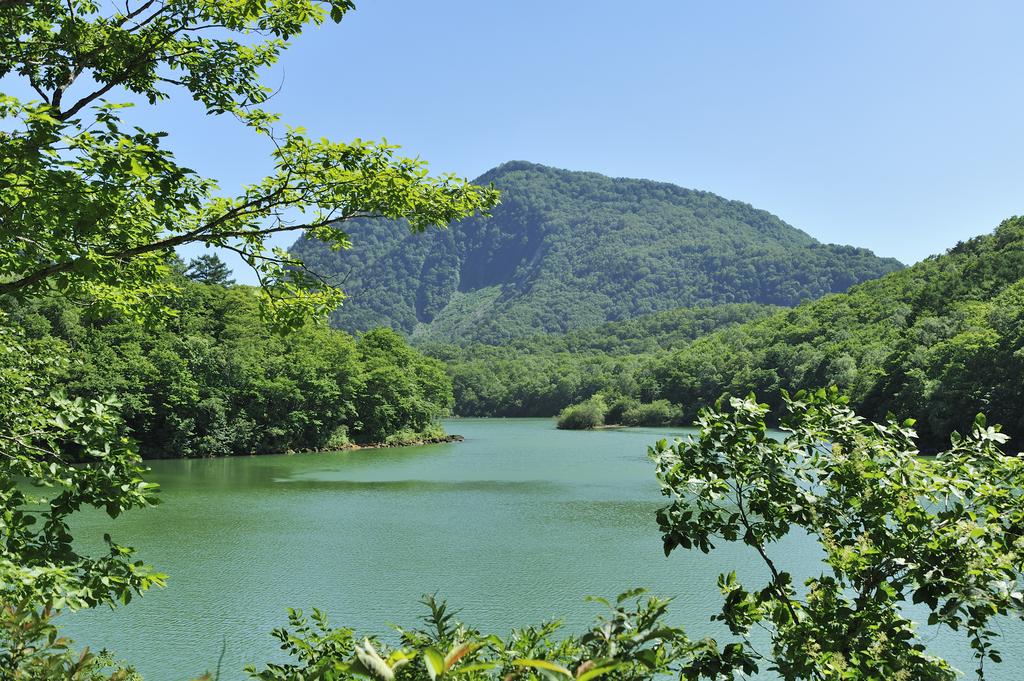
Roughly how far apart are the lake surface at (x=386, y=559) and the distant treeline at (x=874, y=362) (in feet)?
55.4

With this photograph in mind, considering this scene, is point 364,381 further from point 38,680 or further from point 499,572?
point 38,680

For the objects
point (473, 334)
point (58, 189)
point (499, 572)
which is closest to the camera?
point (58, 189)

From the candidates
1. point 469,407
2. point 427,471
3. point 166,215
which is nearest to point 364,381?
point 427,471

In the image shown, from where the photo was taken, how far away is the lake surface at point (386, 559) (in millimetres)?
10109

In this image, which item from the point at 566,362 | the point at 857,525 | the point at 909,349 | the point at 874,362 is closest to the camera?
the point at 857,525

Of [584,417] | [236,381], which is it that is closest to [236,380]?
[236,381]

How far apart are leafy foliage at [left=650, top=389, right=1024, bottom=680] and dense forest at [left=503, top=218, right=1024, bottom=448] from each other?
18.2 metres

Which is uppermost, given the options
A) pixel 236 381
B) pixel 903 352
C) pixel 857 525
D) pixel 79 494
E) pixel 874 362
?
pixel 903 352

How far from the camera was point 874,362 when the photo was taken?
4638 centimetres

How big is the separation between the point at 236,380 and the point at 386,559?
2697 centimetres

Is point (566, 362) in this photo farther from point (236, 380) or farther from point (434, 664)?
point (434, 664)

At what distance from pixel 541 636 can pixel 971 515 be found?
69.6 inches

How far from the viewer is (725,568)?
45.2ft

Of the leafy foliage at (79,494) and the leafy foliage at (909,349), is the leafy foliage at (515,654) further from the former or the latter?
the leafy foliage at (909,349)
